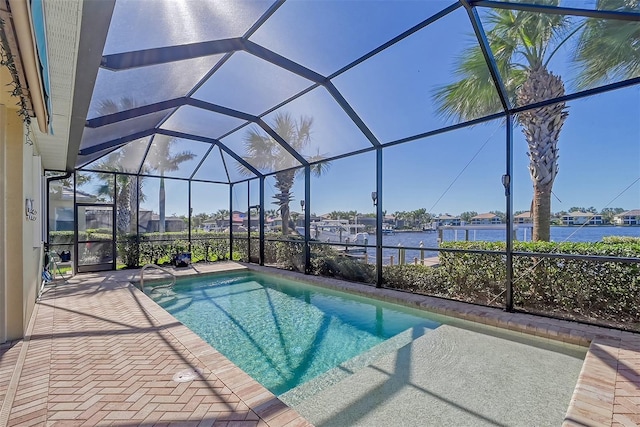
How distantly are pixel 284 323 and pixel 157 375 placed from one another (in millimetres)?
2672

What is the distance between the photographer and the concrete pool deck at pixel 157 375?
7.66ft

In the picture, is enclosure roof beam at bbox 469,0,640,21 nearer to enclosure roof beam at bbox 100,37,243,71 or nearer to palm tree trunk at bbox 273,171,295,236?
enclosure roof beam at bbox 100,37,243,71

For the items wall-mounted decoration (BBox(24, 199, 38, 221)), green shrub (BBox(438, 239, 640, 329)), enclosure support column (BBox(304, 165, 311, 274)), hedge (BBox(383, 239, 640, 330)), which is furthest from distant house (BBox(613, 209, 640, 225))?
wall-mounted decoration (BBox(24, 199, 38, 221))

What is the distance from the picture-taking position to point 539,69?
6.00m

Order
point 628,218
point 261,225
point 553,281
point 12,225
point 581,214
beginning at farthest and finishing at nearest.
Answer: point 261,225
point 581,214
point 628,218
point 553,281
point 12,225

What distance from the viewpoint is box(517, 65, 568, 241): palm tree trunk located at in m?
6.00

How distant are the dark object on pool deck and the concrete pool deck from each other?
191 inches

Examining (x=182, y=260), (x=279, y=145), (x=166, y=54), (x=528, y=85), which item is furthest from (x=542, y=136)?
(x=182, y=260)

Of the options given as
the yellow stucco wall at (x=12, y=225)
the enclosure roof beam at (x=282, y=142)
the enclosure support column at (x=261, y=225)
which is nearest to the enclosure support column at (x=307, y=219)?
the enclosure roof beam at (x=282, y=142)

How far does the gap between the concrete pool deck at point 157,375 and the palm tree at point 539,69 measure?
308 cm

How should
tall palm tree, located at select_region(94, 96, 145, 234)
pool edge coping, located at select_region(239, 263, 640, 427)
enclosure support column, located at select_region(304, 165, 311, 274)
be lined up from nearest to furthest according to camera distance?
pool edge coping, located at select_region(239, 263, 640, 427) < enclosure support column, located at select_region(304, 165, 311, 274) < tall palm tree, located at select_region(94, 96, 145, 234)

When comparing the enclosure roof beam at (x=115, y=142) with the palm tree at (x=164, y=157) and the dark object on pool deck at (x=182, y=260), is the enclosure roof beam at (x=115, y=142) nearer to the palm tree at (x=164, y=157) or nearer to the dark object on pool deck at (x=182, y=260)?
the palm tree at (x=164, y=157)

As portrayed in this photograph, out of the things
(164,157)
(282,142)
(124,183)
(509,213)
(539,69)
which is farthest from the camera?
(124,183)

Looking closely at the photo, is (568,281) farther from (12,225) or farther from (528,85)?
(12,225)
